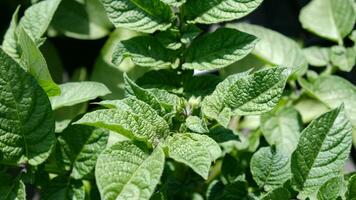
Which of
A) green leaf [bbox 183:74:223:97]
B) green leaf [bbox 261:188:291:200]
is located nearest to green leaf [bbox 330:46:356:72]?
green leaf [bbox 183:74:223:97]

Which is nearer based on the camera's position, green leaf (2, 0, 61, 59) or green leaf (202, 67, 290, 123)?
green leaf (202, 67, 290, 123)

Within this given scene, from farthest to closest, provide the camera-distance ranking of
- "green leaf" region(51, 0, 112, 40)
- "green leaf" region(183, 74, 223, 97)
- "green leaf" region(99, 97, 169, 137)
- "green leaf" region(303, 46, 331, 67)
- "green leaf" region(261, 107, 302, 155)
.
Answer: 1. "green leaf" region(51, 0, 112, 40)
2. "green leaf" region(303, 46, 331, 67)
3. "green leaf" region(261, 107, 302, 155)
4. "green leaf" region(183, 74, 223, 97)
5. "green leaf" region(99, 97, 169, 137)

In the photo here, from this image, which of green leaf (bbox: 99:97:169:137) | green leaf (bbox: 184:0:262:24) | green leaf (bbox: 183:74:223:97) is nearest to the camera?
green leaf (bbox: 99:97:169:137)

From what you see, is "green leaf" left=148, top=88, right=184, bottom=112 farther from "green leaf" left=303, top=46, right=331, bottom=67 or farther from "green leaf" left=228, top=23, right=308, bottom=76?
"green leaf" left=303, top=46, right=331, bottom=67

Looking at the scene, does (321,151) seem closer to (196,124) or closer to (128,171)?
(196,124)

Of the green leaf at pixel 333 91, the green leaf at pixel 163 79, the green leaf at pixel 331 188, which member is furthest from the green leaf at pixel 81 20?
the green leaf at pixel 331 188

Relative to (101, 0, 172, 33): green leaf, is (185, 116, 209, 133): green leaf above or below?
below

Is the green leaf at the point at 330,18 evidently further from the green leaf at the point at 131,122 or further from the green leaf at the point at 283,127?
the green leaf at the point at 131,122
